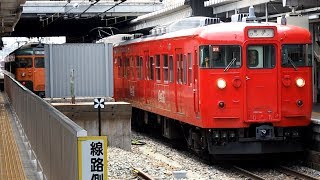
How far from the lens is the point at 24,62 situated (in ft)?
110

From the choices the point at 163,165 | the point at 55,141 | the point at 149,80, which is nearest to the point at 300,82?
the point at 163,165

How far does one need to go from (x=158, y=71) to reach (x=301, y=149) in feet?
16.9

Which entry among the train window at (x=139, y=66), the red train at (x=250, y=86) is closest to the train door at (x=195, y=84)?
the red train at (x=250, y=86)

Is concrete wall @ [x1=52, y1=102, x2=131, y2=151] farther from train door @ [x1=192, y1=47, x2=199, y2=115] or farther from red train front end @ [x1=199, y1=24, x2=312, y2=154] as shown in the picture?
red train front end @ [x1=199, y1=24, x2=312, y2=154]

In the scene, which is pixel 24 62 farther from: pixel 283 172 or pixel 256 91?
pixel 283 172

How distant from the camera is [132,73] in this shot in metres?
21.9

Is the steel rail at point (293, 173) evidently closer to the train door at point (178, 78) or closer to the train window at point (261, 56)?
the train window at point (261, 56)

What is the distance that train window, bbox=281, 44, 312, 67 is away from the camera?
1381 cm

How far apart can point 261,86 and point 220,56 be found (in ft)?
3.27

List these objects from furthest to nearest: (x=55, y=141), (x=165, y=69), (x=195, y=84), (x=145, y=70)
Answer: (x=145, y=70)
(x=165, y=69)
(x=195, y=84)
(x=55, y=141)

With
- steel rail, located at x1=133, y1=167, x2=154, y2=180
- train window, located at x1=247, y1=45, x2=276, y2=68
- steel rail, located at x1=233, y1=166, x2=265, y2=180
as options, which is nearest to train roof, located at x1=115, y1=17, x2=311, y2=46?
train window, located at x1=247, y1=45, x2=276, y2=68

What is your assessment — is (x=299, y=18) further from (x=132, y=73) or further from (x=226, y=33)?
(x=132, y=73)

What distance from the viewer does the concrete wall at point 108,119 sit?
17344 mm

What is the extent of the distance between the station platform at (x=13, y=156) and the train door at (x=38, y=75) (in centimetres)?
1542
